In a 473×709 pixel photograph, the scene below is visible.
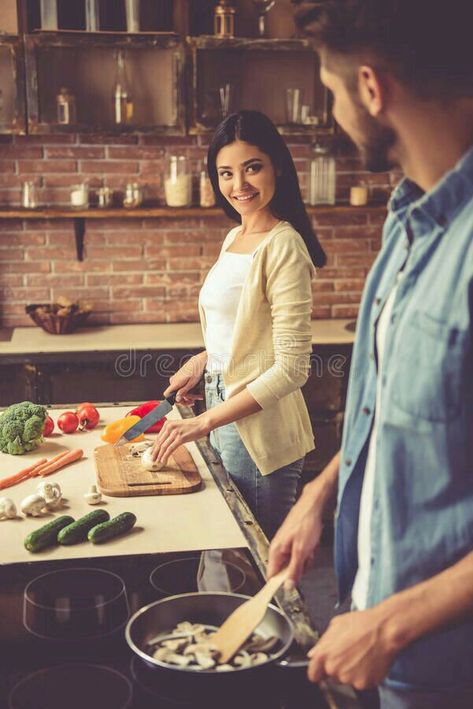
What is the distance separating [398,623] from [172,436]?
110 cm

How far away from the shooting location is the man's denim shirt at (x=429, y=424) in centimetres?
107

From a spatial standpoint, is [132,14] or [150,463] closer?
[150,463]

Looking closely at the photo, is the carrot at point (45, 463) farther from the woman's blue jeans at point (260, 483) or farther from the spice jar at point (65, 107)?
the spice jar at point (65, 107)

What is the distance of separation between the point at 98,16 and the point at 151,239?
1.16 metres

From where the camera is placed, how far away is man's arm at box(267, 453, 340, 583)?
136 centimetres

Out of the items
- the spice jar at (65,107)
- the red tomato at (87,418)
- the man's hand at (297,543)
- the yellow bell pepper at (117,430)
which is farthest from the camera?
the spice jar at (65,107)

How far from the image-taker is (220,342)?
8.29ft

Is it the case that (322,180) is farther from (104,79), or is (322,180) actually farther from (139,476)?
(139,476)

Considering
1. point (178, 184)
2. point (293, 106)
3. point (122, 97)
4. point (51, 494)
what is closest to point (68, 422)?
point (51, 494)

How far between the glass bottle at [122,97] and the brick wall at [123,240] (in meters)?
0.27

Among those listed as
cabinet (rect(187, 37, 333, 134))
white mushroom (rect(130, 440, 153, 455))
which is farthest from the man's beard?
cabinet (rect(187, 37, 333, 134))

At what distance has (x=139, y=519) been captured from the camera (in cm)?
182

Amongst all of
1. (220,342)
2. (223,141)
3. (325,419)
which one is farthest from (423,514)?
(325,419)

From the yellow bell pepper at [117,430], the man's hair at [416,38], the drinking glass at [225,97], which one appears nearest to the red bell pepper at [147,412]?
the yellow bell pepper at [117,430]
